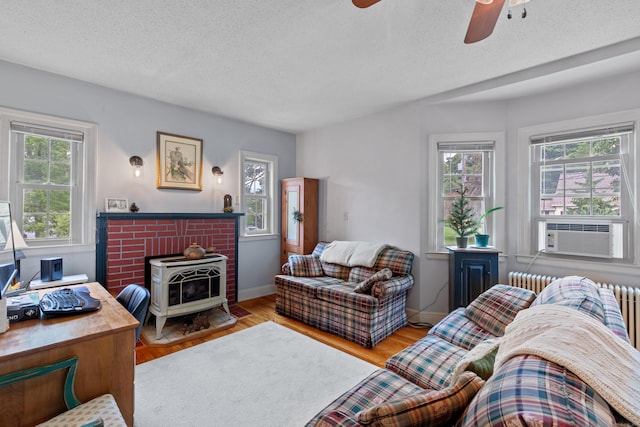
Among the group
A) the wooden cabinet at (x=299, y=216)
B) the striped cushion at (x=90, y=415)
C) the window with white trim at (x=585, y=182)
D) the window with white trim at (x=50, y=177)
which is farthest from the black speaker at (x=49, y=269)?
the window with white trim at (x=585, y=182)

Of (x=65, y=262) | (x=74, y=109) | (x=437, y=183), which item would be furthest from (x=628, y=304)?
(x=74, y=109)

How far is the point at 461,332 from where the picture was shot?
204 centimetres

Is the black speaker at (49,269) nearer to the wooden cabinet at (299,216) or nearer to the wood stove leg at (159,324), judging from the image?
the wood stove leg at (159,324)

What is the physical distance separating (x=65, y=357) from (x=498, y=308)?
256 centimetres

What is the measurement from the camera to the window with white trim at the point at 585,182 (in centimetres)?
269

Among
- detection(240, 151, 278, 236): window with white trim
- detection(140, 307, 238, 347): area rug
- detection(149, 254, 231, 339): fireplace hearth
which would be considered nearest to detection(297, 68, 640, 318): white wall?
detection(240, 151, 278, 236): window with white trim

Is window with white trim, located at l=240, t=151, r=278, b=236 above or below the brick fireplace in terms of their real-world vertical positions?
above

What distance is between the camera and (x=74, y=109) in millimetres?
2924

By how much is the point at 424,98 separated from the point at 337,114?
3.77 feet

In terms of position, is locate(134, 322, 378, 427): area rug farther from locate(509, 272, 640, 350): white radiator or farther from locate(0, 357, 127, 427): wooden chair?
locate(509, 272, 640, 350): white radiator

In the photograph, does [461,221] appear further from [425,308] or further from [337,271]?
[337,271]

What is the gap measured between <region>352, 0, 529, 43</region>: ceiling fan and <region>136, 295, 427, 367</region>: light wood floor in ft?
8.22

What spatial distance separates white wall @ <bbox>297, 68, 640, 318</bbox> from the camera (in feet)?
9.36

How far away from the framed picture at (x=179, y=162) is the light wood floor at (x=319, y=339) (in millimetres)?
1832
